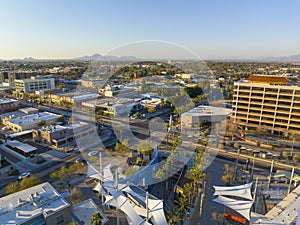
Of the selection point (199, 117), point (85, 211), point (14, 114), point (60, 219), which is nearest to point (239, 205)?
point (85, 211)

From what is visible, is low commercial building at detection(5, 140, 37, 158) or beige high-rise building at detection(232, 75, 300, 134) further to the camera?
beige high-rise building at detection(232, 75, 300, 134)

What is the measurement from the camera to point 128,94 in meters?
25.2

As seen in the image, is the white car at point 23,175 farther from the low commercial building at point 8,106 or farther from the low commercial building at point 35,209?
the low commercial building at point 8,106

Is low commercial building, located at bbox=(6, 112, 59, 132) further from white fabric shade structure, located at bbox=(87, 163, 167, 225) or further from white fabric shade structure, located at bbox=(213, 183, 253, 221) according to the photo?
white fabric shade structure, located at bbox=(213, 183, 253, 221)

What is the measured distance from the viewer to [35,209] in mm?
5559

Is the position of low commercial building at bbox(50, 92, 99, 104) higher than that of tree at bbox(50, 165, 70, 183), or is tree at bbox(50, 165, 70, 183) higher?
low commercial building at bbox(50, 92, 99, 104)

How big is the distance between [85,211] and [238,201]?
487cm

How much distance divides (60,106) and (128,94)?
772 centimetres

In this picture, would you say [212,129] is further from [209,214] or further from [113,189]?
[113,189]

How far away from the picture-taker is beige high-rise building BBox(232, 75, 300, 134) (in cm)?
1297

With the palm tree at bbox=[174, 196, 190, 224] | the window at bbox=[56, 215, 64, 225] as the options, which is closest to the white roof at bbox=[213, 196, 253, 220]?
the palm tree at bbox=[174, 196, 190, 224]

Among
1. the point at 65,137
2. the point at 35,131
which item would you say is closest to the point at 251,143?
the point at 65,137

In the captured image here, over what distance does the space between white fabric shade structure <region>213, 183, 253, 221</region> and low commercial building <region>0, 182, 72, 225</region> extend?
4.67 metres

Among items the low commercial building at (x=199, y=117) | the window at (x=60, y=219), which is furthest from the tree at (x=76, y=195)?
the low commercial building at (x=199, y=117)
